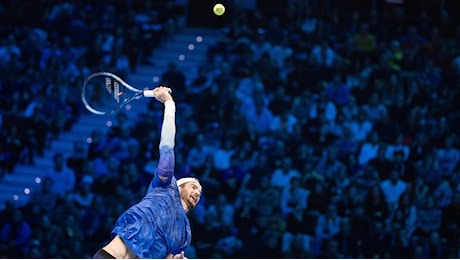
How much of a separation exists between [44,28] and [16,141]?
8.66ft

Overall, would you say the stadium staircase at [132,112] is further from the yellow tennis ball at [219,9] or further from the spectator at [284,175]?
the spectator at [284,175]

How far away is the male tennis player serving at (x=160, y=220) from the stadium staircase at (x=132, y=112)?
7.37 m

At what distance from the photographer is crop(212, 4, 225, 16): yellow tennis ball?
17336 mm

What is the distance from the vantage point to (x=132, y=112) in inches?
691

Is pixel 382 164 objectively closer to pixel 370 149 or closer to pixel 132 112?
pixel 370 149

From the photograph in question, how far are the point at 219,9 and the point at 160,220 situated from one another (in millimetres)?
9357

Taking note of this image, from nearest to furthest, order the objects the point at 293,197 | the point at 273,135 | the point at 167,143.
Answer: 1. the point at 167,143
2. the point at 293,197
3. the point at 273,135

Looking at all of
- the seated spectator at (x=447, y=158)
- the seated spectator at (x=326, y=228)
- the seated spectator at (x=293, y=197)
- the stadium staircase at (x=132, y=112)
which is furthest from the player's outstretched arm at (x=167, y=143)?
the stadium staircase at (x=132, y=112)

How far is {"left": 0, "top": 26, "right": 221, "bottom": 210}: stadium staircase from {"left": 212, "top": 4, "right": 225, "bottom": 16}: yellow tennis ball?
455 millimetres

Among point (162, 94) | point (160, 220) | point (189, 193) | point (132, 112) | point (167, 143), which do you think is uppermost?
point (162, 94)

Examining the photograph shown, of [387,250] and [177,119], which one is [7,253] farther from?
[387,250]

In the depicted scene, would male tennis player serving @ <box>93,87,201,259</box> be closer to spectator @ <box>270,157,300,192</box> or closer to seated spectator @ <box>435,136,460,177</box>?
spectator @ <box>270,157,300,192</box>

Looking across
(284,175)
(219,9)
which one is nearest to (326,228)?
(284,175)

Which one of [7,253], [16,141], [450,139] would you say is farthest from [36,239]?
[450,139]
